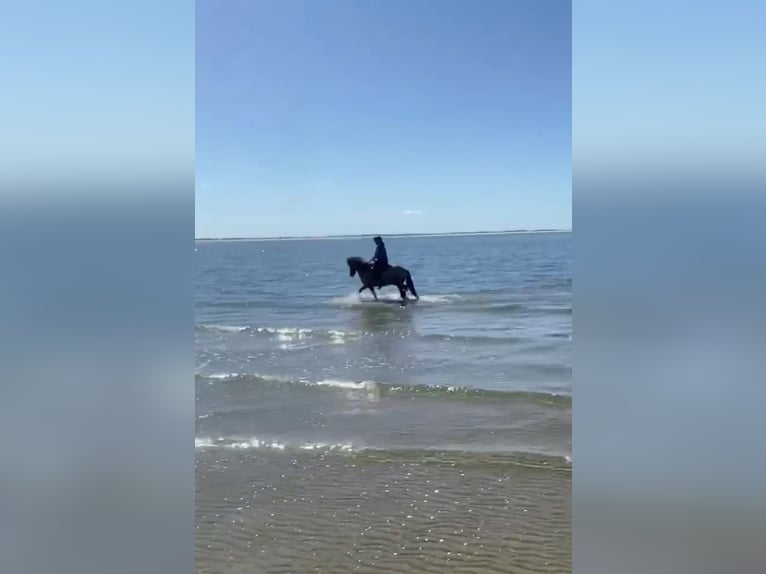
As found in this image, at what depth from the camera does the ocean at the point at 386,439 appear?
4.68 ft

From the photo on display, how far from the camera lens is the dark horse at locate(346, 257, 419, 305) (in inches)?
219

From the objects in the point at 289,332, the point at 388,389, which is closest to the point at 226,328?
the point at 289,332

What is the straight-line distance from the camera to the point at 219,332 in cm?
477

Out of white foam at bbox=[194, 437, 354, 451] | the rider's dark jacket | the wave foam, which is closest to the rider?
the rider's dark jacket

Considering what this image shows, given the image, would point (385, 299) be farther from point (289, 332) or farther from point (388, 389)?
point (388, 389)

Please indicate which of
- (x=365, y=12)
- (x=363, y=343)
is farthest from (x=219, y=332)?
(x=365, y=12)

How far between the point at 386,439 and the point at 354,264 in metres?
3.51

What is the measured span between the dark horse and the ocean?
0.55 feet

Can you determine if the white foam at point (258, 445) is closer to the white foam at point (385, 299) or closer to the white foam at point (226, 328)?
the white foam at point (226, 328)

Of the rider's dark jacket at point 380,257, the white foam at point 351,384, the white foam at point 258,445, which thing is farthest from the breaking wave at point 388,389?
the rider's dark jacket at point 380,257
